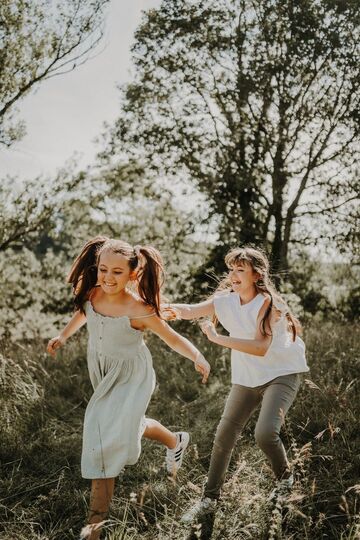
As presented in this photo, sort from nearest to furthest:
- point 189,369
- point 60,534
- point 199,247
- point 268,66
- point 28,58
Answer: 1. point 60,534
2. point 189,369
3. point 28,58
4. point 268,66
5. point 199,247

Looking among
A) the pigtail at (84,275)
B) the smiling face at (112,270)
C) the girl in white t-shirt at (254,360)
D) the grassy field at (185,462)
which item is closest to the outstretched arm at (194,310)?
the girl in white t-shirt at (254,360)

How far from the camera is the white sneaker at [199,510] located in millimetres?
3121

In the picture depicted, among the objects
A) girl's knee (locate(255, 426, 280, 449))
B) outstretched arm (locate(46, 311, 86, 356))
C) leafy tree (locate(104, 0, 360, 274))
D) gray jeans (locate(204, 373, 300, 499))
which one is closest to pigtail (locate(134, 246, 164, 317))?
outstretched arm (locate(46, 311, 86, 356))

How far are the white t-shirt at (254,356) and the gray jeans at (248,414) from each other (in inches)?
2.0

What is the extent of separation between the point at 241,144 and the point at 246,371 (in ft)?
18.5

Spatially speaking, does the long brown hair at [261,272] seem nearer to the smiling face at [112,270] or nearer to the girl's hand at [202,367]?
the girl's hand at [202,367]

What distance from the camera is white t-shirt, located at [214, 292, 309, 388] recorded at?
Answer: 3.32 meters

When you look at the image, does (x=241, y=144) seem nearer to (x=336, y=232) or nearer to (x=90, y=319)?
(x=336, y=232)

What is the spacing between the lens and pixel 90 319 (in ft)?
10.9

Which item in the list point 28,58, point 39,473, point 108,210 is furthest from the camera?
point 108,210

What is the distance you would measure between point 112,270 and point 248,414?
1.24m

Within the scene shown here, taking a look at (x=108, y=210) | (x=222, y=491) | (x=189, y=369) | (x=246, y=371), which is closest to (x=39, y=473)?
(x=222, y=491)

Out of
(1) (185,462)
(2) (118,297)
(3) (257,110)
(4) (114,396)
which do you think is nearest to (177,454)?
(1) (185,462)

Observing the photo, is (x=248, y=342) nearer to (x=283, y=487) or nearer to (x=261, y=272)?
(x=261, y=272)
